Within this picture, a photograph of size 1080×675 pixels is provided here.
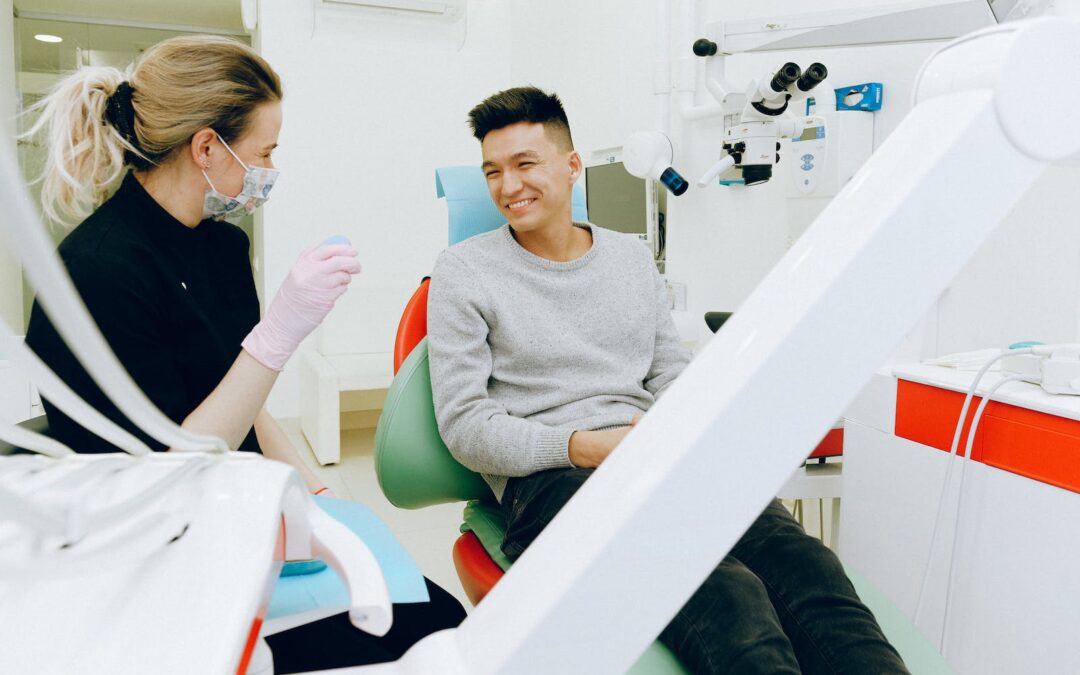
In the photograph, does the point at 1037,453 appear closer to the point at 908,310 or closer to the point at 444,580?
the point at 908,310

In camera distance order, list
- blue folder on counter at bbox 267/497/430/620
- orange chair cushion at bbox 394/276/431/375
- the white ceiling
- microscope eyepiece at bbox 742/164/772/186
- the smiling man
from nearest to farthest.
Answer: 1. blue folder on counter at bbox 267/497/430/620
2. the smiling man
3. orange chair cushion at bbox 394/276/431/375
4. microscope eyepiece at bbox 742/164/772/186
5. the white ceiling

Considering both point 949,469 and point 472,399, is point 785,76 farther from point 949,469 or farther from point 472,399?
point 472,399

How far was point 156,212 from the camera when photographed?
1.36 m

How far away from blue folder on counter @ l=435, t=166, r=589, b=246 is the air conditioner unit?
2781 mm

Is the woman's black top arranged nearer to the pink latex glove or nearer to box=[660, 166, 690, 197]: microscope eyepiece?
the pink latex glove

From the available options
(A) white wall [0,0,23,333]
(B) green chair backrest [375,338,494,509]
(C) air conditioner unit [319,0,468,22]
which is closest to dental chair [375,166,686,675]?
(B) green chair backrest [375,338,494,509]

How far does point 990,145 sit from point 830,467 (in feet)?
5.99

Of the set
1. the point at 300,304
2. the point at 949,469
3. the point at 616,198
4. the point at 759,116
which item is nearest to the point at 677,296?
the point at 616,198

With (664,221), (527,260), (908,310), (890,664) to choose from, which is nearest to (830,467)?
(527,260)

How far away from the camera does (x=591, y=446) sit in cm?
132

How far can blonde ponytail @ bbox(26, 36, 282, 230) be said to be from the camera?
132 centimetres

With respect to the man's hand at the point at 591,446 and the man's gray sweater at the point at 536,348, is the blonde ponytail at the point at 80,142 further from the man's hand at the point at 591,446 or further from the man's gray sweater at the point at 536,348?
the man's hand at the point at 591,446

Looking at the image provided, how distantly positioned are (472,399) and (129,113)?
0.74m

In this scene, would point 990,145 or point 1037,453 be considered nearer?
point 990,145
